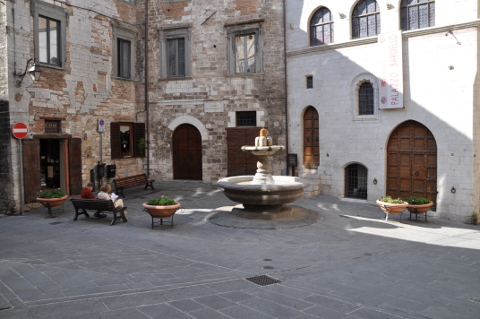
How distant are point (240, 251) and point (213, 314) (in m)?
3.40

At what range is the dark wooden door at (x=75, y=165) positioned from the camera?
1441 centimetres

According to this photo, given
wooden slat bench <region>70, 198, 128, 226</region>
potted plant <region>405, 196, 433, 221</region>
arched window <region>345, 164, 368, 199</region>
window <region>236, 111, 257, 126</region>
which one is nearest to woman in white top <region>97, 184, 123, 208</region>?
wooden slat bench <region>70, 198, 128, 226</region>

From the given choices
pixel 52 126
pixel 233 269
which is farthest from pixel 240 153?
pixel 233 269

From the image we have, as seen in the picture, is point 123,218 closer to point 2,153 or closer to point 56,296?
point 2,153

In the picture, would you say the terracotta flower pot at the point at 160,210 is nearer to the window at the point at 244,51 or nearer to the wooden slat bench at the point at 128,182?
the wooden slat bench at the point at 128,182

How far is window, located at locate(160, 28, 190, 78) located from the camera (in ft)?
57.3

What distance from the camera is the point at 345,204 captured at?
1448 centimetres

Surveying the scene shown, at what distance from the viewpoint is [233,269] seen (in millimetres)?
6922

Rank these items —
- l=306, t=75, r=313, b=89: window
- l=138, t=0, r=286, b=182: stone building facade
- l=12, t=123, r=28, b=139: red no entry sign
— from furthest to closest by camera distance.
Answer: l=138, t=0, r=286, b=182: stone building facade
l=306, t=75, r=313, b=89: window
l=12, t=123, r=28, b=139: red no entry sign

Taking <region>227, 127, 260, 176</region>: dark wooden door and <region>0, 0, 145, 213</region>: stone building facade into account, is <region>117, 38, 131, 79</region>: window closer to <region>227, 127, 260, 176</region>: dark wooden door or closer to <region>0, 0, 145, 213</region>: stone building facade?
<region>0, 0, 145, 213</region>: stone building facade

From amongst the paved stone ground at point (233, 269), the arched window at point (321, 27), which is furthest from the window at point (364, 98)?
the paved stone ground at point (233, 269)

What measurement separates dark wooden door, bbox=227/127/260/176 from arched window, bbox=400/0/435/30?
6.50m

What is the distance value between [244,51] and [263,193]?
27.7 feet

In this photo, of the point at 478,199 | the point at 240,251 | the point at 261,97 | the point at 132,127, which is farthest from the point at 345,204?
the point at 132,127
